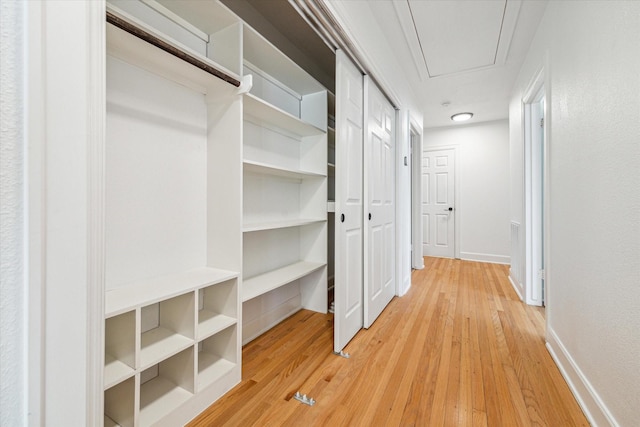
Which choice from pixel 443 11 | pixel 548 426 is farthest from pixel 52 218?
pixel 443 11

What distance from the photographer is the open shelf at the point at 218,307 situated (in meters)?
1.47

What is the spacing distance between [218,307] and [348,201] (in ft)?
3.47

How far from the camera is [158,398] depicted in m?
1.28

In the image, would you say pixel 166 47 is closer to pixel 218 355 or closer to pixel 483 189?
pixel 218 355

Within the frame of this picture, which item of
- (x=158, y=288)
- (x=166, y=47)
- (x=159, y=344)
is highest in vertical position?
(x=166, y=47)

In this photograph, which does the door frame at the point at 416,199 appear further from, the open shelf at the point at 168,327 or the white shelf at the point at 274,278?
the open shelf at the point at 168,327

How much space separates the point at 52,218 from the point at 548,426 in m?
1.98

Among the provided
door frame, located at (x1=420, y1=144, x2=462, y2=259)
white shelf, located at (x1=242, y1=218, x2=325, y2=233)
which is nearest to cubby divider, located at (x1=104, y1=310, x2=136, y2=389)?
white shelf, located at (x1=242, y1=218, x2=325, y2=233)

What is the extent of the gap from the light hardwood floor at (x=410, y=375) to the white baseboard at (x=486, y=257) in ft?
7.77

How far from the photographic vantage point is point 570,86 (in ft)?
5.39

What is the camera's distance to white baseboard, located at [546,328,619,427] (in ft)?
3.99

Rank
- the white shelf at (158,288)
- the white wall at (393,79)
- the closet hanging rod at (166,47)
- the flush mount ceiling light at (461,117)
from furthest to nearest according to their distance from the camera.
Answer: the flush mount ceiling light at (461,117) < the white wall at (393,79) < the white shelf at (158,288) < the closet hanging rod at (166,47)

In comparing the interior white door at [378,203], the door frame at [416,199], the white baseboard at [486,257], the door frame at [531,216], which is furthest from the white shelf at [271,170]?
the white baseboard at [486,257]

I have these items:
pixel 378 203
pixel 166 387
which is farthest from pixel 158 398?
pixel 378 203
